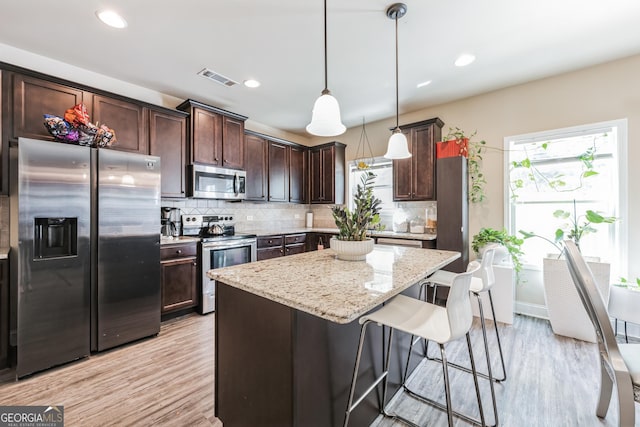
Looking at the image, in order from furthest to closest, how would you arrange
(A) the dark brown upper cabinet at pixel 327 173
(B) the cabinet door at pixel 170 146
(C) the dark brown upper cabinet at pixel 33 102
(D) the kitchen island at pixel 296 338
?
(A) the dark brown upper cabinet at pixel 327 173 → (B) the cabinet door at pixel 170 146 → (C) the dark brown upper cabinet at pixel 33 102 → (D) the kitchen island at pixel 296 338

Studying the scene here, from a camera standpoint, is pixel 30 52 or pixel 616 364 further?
pixel 30 52

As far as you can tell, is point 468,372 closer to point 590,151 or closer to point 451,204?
point 451,204

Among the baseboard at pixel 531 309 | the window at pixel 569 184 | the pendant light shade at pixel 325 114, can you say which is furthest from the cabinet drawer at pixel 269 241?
the baseboard at pixel 531 309

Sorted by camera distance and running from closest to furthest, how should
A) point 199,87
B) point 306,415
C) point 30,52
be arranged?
point 306,415 < point 30,52 < point 199,87

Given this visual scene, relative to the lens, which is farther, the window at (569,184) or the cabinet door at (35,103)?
the window at (569,184)

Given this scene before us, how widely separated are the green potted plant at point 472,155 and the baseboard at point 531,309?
1.35 meters

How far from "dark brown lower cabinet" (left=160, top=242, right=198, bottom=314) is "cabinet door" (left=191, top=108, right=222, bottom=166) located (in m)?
1.13

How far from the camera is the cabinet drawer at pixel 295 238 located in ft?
14.5

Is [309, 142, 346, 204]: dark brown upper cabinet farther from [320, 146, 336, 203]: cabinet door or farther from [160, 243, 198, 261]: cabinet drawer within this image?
[160, 243, 198, 261]: cabinet drawer

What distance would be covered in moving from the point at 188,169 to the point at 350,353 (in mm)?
2993


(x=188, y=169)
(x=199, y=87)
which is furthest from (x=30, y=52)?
(x=188, y=169)

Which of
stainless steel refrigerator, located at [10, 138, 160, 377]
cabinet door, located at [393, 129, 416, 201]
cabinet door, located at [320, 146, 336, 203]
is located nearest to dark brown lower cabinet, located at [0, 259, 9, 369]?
stainless steel refrigerator, located at [10, 138, 160, 377]

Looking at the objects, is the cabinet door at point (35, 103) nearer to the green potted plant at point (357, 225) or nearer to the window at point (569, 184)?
the green potted plant at point (357, 225)

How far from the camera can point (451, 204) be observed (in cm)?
340
